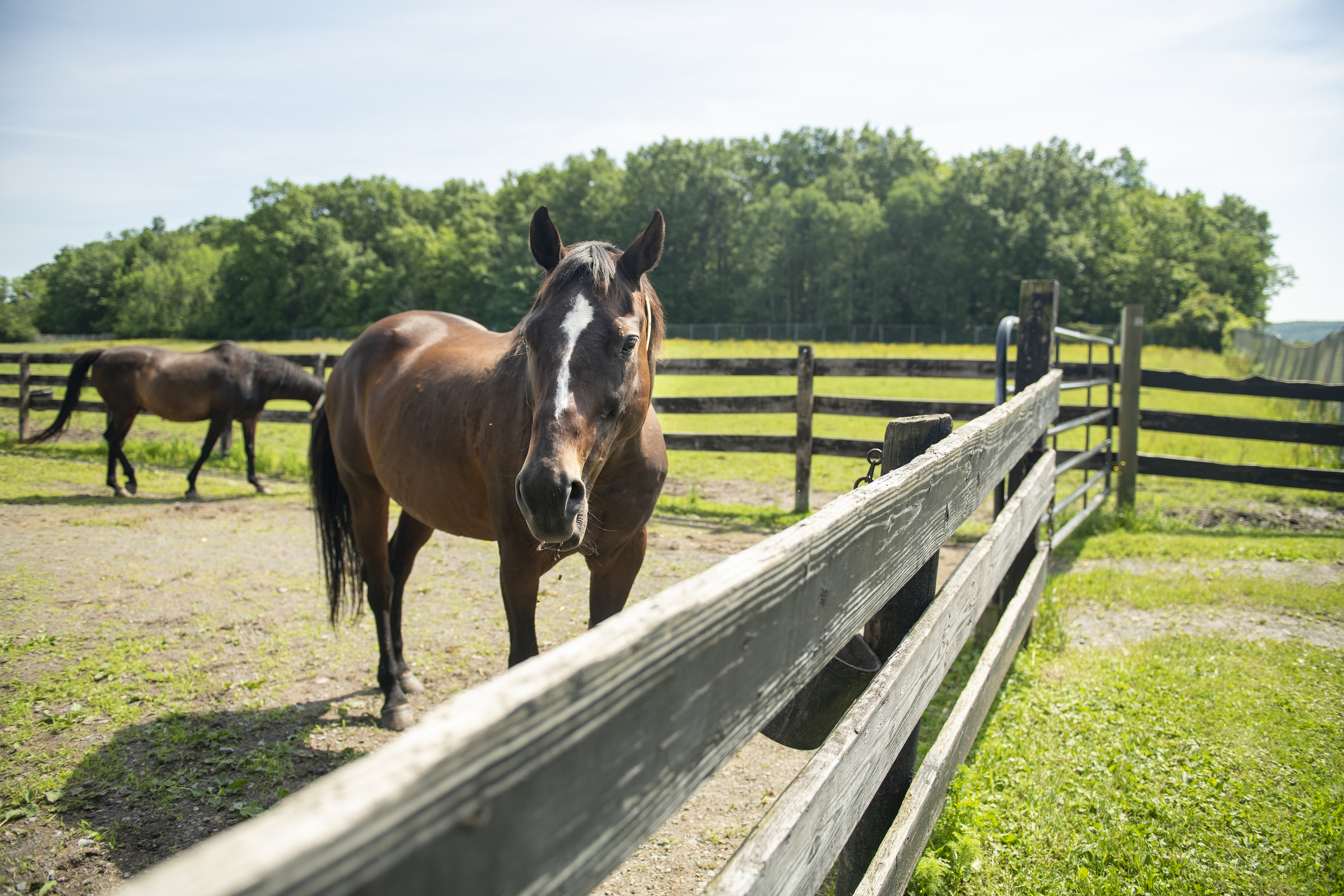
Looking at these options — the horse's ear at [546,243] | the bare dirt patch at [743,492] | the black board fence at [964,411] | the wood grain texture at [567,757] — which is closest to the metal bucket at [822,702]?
the wood grain texture at [567,757]

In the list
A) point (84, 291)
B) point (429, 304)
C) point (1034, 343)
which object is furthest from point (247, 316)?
point (1034, 343)

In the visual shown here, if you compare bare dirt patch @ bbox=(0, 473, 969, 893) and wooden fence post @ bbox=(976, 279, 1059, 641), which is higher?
wooden fence post @ bbox=(976, 279, 1059, 641)

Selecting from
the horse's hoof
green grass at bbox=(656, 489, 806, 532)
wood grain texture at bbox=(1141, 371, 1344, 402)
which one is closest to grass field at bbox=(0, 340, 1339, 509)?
green grass at bbox=(656, 489, 806, 532)

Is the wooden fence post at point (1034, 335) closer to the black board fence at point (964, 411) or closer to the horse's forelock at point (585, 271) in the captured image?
the black board fence at point (964, 411)

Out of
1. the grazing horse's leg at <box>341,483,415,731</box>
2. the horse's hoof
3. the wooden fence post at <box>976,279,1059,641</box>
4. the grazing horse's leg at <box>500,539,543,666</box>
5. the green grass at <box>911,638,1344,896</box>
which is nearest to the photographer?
the green grass at <box>911,638,1344,896</box>

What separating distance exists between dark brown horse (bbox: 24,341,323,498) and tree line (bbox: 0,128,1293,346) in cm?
3986

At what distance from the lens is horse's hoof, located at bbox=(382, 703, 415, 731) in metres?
3.57

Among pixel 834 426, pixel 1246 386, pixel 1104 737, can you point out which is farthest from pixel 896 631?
pixel 834 426

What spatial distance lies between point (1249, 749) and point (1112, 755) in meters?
0.60

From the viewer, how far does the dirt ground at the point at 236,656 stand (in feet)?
8.80

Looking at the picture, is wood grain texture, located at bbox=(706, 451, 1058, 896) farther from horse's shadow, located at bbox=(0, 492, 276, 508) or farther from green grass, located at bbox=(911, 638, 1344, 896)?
horse's shadow, located at bbox=(0, 492, 276, 508)

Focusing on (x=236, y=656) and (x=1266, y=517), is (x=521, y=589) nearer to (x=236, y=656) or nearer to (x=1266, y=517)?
(x=236, y=656)

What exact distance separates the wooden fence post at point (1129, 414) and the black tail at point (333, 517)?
716cm

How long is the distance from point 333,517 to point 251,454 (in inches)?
222
